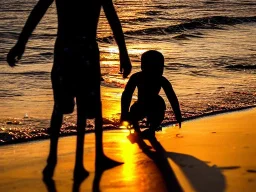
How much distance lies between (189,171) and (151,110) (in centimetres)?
127

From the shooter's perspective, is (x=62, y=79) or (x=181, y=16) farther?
(x=181, y=16)

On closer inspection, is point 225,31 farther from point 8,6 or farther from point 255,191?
point 255,191

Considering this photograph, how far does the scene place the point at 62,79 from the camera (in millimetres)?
5156

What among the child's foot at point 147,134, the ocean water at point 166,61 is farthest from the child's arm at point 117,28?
the ocean water at point 166,61

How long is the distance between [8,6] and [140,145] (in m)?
22.6

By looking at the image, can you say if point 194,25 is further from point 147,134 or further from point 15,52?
point 15,52

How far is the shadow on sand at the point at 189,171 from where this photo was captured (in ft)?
16.4

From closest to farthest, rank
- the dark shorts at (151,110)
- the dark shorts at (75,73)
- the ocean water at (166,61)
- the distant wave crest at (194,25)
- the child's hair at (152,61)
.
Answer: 1. the dark shorts at (75,73)
2. the child's hair at (152,61)
3. the dark shorts at (151,110)
4. the ocean water at (166,61)
5. the distant wave crest at (194,25)

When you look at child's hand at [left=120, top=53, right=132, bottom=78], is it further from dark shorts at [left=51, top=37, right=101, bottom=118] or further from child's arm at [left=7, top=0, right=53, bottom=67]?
child's arm at [left=7, top=0, right=53, bottom=67]

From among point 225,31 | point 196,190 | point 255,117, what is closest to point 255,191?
point 196,190

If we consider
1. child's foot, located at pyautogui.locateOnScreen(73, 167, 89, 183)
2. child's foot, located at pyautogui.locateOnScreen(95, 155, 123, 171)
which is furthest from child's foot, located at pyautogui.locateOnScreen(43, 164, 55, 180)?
child's foot, located at pyautogui.locateOnScreen(95, 155, 123, 171)

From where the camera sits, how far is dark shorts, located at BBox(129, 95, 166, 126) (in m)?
6.52

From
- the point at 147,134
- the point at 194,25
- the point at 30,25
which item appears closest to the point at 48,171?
the point at 30,25

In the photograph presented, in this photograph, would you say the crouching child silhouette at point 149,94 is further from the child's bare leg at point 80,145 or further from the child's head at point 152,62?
the child's bare leg at point 80,145
